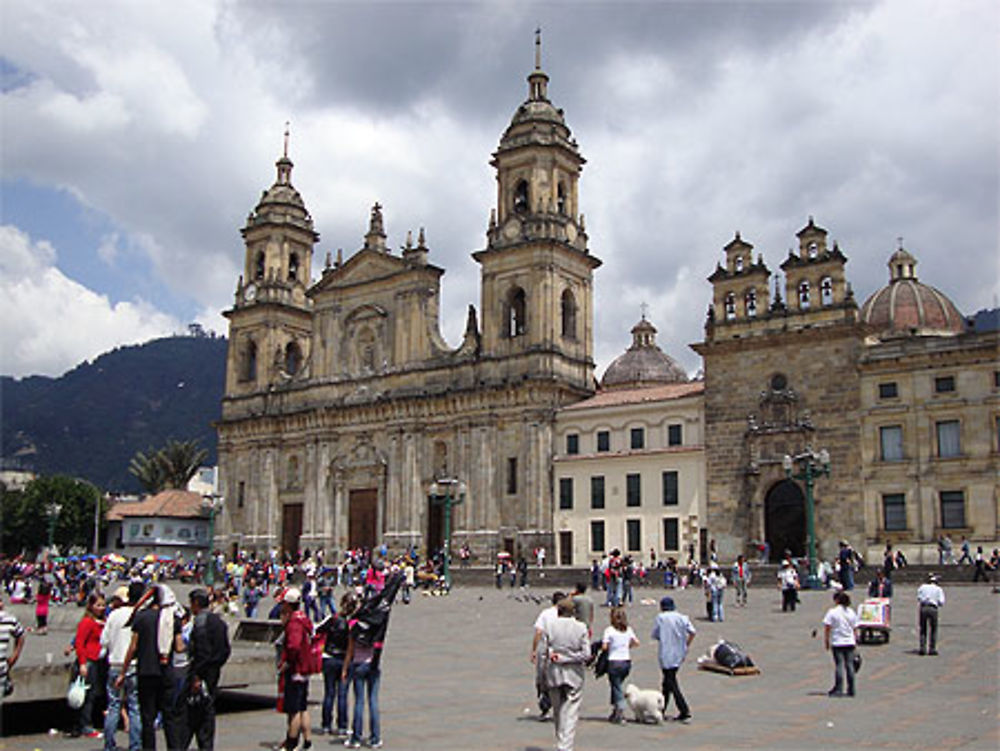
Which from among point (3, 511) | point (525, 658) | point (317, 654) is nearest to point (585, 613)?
point (525, 658)

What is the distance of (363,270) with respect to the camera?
6112 cm

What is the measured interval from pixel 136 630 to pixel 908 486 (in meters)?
36.4

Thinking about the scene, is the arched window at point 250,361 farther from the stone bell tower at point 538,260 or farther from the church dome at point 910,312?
the church dome at point 910,312

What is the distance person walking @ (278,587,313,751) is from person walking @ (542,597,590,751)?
8.34 feet

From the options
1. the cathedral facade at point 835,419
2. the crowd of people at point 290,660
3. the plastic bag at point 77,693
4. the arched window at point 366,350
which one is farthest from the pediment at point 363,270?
the plastic bag at point 77,693

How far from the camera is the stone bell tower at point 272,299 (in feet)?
222

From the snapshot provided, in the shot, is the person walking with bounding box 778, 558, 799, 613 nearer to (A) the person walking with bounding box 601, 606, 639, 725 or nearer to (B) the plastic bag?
(A) the person walking with bounding box 601, 606, 639, 725

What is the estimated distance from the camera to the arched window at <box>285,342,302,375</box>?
68812mm

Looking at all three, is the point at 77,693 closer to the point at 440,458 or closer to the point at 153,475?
the point at 440,458

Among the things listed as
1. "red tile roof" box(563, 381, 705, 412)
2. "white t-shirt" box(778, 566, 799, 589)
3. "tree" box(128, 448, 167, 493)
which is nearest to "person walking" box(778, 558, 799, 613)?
"white t-shirt" box(778, 566, 799, 589)

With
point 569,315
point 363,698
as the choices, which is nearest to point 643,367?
point 569,315

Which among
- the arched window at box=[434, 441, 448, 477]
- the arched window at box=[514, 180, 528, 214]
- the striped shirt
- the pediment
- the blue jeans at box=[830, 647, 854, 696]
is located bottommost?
the blue jeans at box=[830, 647, 854, 696]

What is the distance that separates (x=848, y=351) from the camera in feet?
142

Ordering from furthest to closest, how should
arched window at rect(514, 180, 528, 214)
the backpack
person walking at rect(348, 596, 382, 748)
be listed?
arched window at rect(514, 180, 528, 214)
person walking at rect(348, 596, 382, 748)
the backpack
